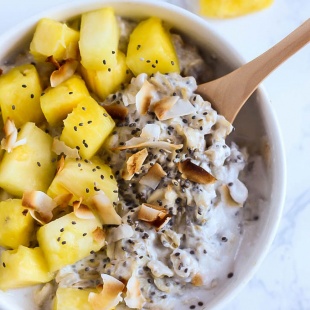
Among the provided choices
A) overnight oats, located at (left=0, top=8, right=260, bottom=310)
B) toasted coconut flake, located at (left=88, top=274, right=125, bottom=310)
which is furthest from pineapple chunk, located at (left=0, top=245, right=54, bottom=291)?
toasted coconut flake, located at (left=88, top=274, right=125, bottom=310)

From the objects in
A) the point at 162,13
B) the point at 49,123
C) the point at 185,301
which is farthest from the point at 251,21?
the point at 185,301

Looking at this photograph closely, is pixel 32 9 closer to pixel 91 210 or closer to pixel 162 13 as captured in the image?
pixel 162 13

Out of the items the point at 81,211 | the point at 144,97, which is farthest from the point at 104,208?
the point at 144,97

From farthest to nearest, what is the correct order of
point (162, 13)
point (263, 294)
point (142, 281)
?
1. point (263, 294)
2. point (162, 13)
3. point (142, 281)

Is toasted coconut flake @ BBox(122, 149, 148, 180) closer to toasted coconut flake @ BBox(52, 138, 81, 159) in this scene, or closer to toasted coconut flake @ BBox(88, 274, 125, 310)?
toasted coconut flake @ BBox(52, 138, 81, 159)

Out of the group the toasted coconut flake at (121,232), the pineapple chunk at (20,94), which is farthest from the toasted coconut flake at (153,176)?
the pineapple chunk at (20,94)

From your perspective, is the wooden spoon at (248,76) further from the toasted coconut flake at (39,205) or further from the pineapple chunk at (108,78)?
the toasted coconut flake at (39,205)
